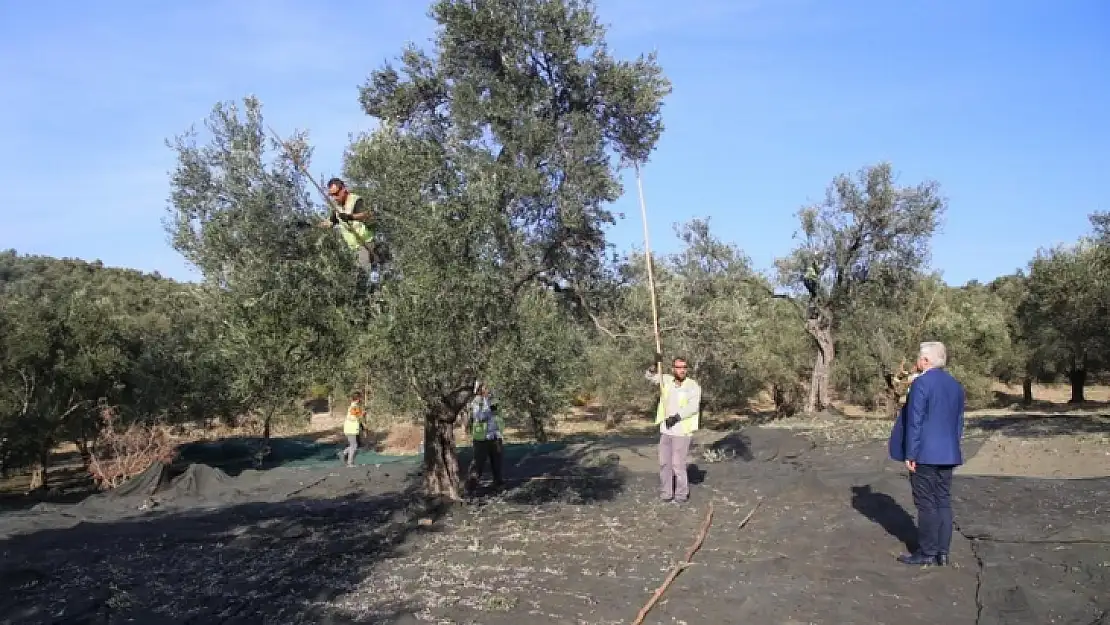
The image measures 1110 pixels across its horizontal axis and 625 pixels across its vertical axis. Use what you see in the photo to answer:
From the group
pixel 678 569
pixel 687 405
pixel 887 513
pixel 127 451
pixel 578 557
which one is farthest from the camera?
pixel 127 451

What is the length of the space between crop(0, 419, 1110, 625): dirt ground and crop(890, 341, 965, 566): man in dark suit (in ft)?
0.95

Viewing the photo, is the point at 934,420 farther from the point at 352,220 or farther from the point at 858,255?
the point at 858,255

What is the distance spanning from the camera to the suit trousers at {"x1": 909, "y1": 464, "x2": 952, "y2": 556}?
7492 mm

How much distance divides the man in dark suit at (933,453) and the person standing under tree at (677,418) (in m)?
3.69

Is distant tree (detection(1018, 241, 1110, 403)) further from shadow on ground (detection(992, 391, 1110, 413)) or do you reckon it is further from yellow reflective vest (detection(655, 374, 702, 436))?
yellow reflective vest (detection(655, 374, 702, 436))

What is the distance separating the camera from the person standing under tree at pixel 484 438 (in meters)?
13.6

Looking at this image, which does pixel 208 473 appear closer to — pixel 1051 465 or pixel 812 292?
pixel 1051 465

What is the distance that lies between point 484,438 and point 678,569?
6.65 metres

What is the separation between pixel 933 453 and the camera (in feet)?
24.8

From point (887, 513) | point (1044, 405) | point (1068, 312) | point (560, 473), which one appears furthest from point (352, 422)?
point (1044, 405)

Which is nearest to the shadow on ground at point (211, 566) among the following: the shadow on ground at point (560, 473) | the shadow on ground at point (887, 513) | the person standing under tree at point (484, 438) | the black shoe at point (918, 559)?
the person standing under tree at point (484, 438)

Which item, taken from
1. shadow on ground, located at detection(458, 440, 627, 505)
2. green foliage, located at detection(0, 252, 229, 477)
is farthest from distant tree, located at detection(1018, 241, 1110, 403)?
green foliage, located at detection(0, 252, 229, 477)

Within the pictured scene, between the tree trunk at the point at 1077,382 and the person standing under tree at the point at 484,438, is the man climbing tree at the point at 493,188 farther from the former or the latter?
the tree trunk at the point at 1077,382

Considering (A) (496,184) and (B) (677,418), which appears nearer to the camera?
(A) (496,184)
